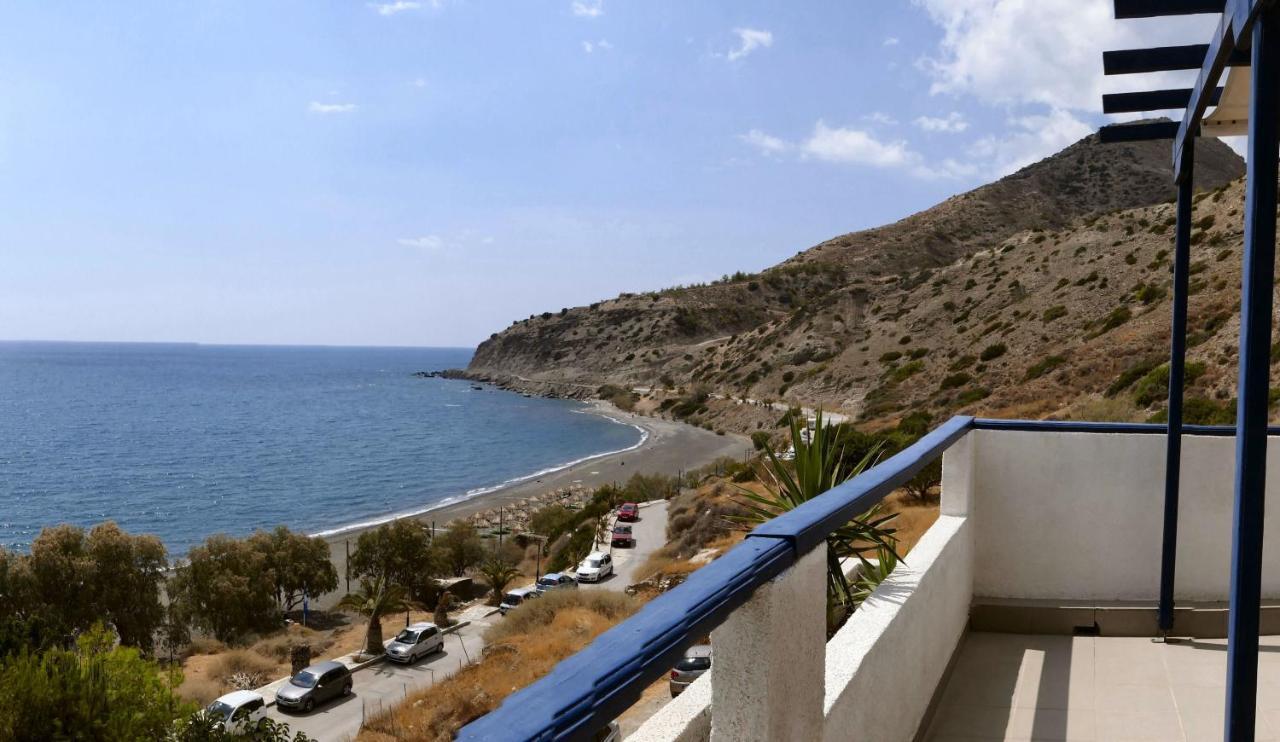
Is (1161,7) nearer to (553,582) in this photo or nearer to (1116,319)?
(553,582)

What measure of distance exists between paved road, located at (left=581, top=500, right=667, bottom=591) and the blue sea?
16.7m

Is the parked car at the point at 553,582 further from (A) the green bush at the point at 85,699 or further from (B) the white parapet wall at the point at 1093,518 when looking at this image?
(B) the white parapet wall at the point at 1093,518

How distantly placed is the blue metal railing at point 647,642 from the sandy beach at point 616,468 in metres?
40.3

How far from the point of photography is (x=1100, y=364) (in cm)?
2934

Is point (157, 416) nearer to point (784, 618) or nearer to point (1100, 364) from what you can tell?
point (1100, 364)

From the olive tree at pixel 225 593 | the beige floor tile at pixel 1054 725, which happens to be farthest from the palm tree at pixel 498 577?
the beige floor tile at pixel 1054 725

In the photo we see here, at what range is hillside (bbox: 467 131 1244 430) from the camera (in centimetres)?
2997

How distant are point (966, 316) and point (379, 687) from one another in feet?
125

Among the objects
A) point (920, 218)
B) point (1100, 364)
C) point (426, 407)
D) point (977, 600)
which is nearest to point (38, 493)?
point (426, 407)

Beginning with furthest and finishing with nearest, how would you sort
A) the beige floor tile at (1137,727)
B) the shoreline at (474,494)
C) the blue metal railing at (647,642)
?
the shoreline at (474,494), the beige floor tile at (1137,727), the blue metal railing at (647,642)

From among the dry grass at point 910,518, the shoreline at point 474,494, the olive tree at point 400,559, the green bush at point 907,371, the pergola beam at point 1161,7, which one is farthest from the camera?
the green bush at point 907,371

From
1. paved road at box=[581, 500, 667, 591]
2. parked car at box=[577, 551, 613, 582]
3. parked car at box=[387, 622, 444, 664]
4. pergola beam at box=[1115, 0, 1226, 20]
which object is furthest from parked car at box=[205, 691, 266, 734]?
pergola beam at box=[1115, 0, 1226, 20]

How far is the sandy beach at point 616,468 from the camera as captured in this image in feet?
150

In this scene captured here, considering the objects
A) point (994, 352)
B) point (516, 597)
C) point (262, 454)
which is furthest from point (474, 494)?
point (994, 352)
